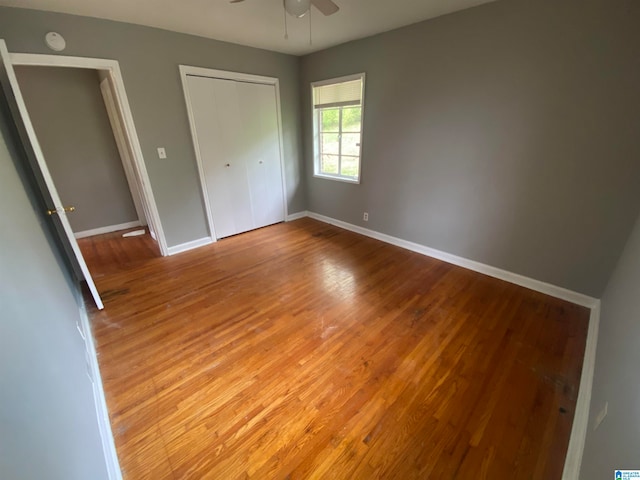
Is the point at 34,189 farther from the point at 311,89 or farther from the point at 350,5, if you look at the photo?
the point at 311,89

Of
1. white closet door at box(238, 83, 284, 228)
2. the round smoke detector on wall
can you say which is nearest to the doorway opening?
the round smoke detector on wall

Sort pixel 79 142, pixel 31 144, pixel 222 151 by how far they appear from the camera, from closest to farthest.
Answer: pixel 31 144, pixel 222 151, pixel 79 142

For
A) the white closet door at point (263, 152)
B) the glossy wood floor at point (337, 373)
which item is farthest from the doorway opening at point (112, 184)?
the white closet door at point (263, 152)

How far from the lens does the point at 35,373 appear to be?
32.6 inches

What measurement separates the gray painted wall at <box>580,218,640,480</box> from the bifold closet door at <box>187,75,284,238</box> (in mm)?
3784

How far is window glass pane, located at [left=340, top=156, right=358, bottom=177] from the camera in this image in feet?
12.0

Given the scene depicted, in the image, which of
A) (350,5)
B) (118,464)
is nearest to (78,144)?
(350,5)

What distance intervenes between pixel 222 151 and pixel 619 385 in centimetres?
388

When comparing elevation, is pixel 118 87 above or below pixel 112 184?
above

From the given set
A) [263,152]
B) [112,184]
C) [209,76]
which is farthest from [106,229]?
[209,76]

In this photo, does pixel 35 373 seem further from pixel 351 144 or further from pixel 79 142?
pixel 79 142

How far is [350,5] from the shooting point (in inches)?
87.0

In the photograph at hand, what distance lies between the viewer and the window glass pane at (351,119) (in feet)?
11.2

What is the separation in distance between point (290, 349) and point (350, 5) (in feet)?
9.26
